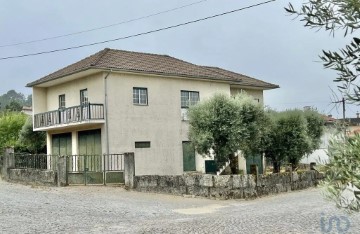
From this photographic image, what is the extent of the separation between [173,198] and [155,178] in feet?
6.02

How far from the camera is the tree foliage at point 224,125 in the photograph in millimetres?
21188

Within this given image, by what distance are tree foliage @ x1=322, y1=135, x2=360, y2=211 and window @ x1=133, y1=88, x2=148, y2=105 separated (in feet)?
82.7

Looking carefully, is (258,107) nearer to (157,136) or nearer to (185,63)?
(157,136)

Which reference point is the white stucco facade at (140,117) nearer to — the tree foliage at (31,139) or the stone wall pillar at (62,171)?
the stone wall pillar at (62,171)

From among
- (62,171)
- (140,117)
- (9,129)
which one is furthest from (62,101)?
(9,129)

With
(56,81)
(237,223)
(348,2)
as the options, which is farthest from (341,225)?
(56,81)

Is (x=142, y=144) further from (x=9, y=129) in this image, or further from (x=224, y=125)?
(x=9, y=129)

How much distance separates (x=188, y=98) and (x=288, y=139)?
8054 mm

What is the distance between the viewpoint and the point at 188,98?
30.4 m

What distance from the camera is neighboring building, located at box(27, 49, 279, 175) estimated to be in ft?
87.0

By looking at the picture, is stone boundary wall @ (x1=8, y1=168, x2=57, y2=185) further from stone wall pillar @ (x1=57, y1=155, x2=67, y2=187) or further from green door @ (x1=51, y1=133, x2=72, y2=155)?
green door @ (x1=51, y1=133, x2=72, y2=155)

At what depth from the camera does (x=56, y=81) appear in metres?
30.5

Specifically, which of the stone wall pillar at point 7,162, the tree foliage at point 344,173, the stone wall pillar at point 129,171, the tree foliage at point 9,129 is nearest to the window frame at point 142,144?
the stone wall pillar at point 129,171

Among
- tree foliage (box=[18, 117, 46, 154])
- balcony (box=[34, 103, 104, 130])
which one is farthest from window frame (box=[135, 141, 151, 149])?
tree foliage (box=[18, 117, 46, 154])
